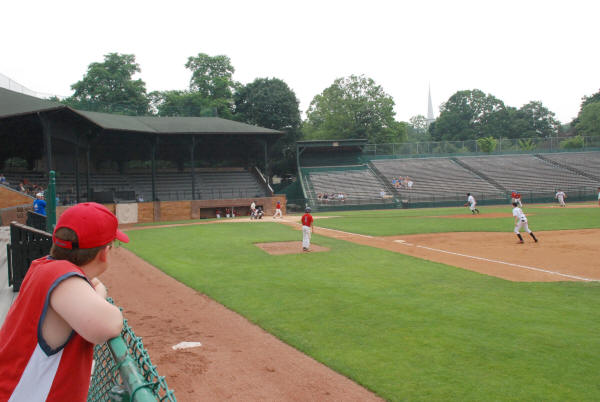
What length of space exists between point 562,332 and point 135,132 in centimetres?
3847

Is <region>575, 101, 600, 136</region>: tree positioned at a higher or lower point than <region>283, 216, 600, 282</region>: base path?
higher

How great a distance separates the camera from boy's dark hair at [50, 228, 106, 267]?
94.7 inches

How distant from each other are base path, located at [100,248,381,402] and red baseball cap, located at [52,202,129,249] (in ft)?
13.2

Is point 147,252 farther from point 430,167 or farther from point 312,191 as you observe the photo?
point 430,167

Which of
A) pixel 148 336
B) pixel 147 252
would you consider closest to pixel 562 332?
pixel 148 336

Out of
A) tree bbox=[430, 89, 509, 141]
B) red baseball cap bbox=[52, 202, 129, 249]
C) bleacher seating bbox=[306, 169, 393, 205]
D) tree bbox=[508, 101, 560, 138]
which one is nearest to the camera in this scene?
red baseball cap bbox=[52, 202, 129, 249]

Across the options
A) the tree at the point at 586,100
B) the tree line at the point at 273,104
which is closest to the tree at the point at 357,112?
the tree line at the point at 273,104

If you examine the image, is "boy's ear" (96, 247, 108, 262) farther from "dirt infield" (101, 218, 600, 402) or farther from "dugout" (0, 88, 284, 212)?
"dugout" (0, 88, 284, 212)

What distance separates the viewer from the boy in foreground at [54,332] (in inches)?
84.8

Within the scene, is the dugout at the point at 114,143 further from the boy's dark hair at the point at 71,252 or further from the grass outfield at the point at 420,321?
the boy's dark hair at the point at 71,252

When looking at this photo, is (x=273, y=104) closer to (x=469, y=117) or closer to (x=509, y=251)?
(x=509, y=251)

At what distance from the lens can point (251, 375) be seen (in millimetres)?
6473

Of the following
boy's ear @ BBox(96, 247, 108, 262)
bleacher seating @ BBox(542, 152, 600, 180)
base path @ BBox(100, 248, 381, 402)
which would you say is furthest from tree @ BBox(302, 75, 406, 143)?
boy's ear @ BBox(96, 247, 108, 262)

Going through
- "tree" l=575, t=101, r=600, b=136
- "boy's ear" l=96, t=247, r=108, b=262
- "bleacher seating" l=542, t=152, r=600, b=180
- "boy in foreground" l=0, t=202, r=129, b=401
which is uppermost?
"tree" l=575, t=101, r=600, b=136
